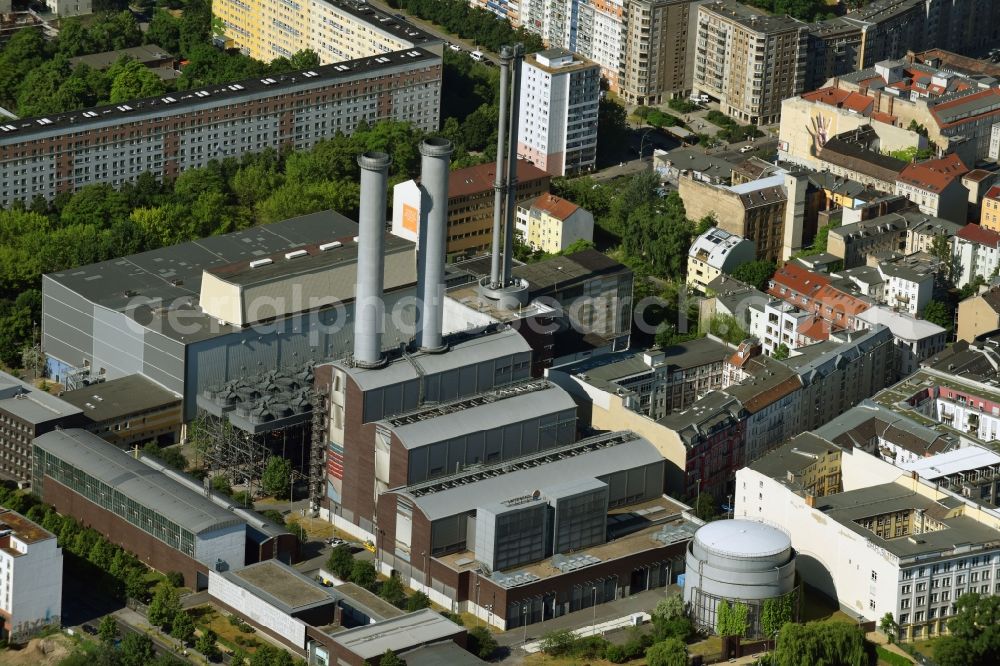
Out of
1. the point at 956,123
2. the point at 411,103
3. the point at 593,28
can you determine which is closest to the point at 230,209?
the point at 411,103

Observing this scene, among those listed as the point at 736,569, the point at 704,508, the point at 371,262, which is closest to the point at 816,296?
the point at 704,508

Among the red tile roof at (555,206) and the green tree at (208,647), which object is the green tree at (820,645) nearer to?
the green tree at (208,647)

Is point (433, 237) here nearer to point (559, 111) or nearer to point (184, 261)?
point (184, 261)

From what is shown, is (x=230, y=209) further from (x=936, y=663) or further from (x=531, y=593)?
(x=936, y=663)

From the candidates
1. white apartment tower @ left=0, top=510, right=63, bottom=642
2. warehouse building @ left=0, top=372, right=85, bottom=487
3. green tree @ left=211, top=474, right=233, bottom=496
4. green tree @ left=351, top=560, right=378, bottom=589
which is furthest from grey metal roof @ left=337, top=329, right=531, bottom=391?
white apartment tower @ left=0, top=510, right=63, bottom=642

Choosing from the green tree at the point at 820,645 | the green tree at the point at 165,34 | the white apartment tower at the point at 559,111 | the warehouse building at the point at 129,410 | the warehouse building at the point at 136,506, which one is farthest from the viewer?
the green tree at the point at 165,34

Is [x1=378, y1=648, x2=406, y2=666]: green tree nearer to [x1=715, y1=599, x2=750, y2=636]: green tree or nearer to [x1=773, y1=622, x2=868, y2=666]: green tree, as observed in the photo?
[x1=715, y1=599, x2=750, y2=636]: green tree

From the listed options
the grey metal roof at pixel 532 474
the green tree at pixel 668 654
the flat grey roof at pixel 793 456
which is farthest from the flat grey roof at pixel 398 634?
the flat grey roof at pixel 793 456
